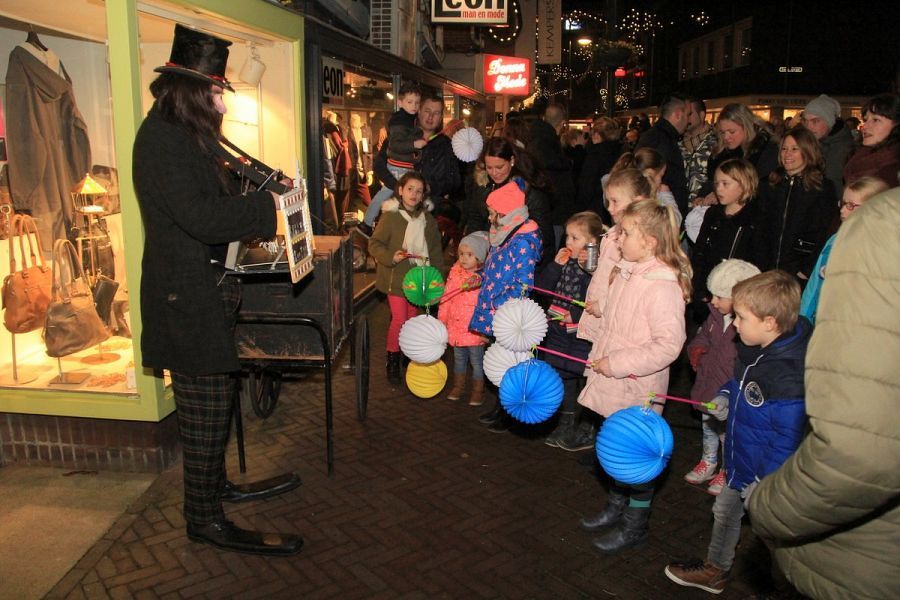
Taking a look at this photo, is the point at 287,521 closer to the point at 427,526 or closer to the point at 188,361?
the point at 427,526

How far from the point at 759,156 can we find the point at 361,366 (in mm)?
4307

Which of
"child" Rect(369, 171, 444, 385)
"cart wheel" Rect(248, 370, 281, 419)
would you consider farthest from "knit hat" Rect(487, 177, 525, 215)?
"cart wheel" Rect(248, 370, 281, 419)

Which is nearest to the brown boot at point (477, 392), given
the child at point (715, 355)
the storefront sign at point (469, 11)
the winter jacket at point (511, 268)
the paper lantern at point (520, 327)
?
the winter jacket at point (511, 268)

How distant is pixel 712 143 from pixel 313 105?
13.9 ft

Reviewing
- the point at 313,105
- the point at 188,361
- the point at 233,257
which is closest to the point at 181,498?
the point at 188,361

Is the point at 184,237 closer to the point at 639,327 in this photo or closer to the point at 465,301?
the point at 639,327

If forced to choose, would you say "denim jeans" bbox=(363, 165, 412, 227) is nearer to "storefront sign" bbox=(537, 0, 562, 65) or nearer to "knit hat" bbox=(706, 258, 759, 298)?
"knit hat" bbox=(706, 258, 759, 298)

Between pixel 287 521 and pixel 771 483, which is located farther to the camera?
pixel 287 521

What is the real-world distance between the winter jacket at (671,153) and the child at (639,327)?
331 centimetres

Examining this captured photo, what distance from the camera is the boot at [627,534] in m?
3.86

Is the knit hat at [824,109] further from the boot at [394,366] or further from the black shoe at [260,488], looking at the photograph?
the black shoe at [260,488]

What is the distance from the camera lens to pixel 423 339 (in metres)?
4.95

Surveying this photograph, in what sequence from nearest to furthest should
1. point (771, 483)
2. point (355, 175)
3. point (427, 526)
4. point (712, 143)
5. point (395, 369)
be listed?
point (771, 483)
point (427, 526)
point (395, 369)
point (712, 143)
point (355, 175)

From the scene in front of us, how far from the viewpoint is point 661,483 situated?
187 inches
